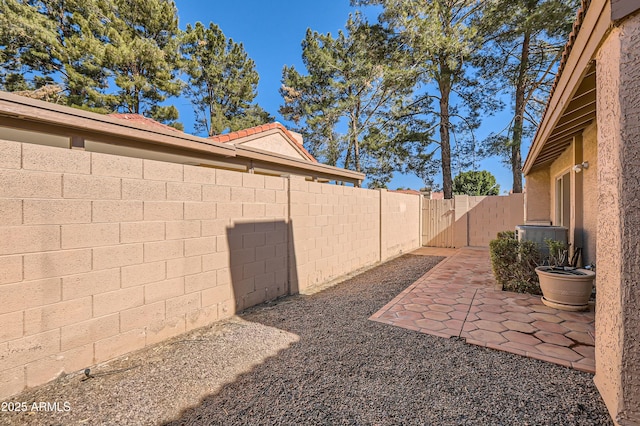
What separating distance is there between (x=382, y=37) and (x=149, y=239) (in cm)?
1461

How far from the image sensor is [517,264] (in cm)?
548

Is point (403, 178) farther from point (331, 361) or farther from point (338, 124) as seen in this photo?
point (331, 361)

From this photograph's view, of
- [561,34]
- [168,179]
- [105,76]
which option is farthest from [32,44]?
[561,34]

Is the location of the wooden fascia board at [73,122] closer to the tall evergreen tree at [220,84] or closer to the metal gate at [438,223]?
the metal gate at [438,223]

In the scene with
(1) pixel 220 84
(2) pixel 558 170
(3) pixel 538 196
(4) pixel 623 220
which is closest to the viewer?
(4) pixel 623 220

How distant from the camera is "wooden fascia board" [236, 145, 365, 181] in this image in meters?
6.93

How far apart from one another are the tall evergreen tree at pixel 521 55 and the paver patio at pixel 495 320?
31.8 feet

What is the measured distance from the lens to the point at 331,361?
3.11m

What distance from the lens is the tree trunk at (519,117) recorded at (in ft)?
39.7

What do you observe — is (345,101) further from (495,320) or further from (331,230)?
(495,320)

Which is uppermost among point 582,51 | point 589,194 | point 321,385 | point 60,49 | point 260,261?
point 60,49

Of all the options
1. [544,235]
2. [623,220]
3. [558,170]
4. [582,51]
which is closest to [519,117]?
[558,170]

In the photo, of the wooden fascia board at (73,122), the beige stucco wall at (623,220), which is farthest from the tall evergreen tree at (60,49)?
the beige stucco wall at (623,220)

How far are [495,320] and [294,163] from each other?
6.09 m
